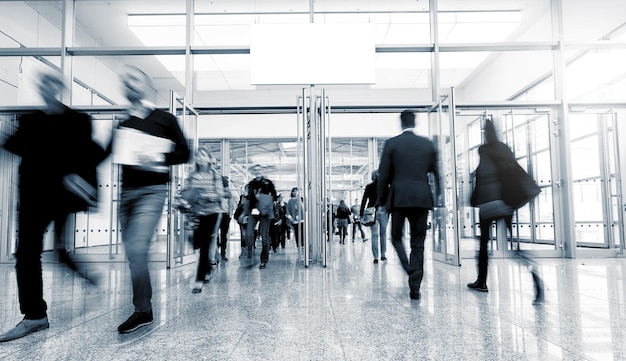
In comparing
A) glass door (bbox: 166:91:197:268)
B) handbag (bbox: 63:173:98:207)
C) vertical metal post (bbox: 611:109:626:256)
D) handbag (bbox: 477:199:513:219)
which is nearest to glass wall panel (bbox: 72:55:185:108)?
glass door (bbox: 166:91:197:268)

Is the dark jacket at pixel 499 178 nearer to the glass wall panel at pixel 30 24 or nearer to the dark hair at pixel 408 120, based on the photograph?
the dark hair at pixel 408 120

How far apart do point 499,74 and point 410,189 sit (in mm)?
9729

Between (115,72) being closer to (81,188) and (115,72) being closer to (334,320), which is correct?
(81,188)

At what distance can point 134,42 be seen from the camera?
35.5ft

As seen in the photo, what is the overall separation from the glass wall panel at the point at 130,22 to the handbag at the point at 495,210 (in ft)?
24.4

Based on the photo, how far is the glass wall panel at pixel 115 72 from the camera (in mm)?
9789

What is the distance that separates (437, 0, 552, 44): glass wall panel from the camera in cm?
910

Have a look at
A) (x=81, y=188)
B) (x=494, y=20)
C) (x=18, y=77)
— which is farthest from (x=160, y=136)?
(x=494, y=20)

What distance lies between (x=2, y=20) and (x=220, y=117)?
6985 mm

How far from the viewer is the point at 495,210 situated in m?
3.69

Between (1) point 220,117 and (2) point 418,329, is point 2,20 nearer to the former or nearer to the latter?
(1) point 220,117

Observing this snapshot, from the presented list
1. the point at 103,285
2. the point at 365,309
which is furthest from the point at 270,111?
the point at 365,309

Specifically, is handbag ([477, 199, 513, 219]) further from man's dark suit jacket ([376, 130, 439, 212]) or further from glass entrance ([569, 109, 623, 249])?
glass entrance ([569, 109, 623, 249])

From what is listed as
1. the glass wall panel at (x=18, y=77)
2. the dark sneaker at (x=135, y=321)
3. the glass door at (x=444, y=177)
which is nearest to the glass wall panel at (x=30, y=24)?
the glass wall panel at (x=18, y=77)
